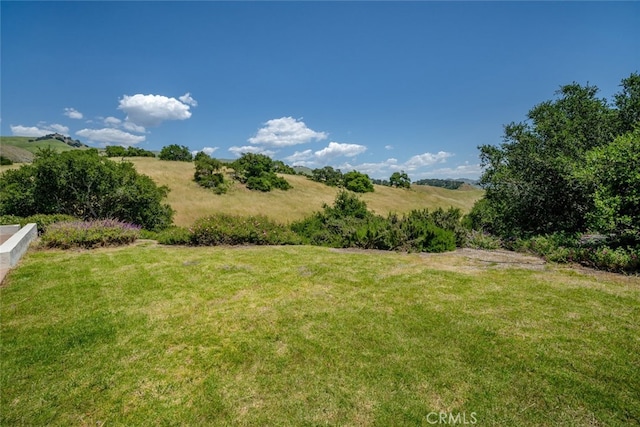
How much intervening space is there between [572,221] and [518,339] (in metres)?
10.7

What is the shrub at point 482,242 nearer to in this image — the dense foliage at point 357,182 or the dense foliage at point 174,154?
the dense foliage at point 357,182

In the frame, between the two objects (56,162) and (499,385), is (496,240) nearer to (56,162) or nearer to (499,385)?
(499,385)

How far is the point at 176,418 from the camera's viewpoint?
2799mm

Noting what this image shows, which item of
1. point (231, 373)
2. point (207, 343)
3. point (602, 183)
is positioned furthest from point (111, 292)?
point (602, 183)

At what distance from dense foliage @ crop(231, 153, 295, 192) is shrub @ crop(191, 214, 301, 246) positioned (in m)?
36.4

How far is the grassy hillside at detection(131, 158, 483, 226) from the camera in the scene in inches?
1435

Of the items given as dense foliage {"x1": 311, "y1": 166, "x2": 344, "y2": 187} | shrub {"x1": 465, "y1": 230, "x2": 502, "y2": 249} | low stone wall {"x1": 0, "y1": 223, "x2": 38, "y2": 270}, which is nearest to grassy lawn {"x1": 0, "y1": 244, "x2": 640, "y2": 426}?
low stone wall {"x1": 0, "y1": 223, "x2": 38, "y2": 270}

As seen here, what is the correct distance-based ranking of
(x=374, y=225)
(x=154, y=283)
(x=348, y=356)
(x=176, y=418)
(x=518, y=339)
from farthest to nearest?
(x=374, y=225)
(x=154, y=283)
(x=518, y=339)
(x=348, y=356)
(x=176, y=418)

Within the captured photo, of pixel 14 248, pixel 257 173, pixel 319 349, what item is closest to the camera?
pixel 319 349

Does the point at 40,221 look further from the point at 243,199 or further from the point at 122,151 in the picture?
the point at 122,151

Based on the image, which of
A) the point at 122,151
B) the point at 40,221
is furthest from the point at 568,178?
the point at 122,151

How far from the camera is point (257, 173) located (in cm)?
5159

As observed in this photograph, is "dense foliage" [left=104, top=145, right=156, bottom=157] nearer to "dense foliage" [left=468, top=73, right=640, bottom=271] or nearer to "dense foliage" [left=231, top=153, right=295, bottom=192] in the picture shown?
"dense foliage" [left=231, top=153, right=295, bottom=192]

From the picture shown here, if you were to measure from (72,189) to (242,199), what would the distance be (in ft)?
91.0
